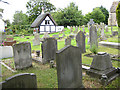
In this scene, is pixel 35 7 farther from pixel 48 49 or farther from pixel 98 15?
pixel 48 49

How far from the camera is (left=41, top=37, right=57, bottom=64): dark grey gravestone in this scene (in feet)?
21.1

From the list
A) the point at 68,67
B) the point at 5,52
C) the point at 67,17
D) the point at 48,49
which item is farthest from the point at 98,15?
the point at 68,67

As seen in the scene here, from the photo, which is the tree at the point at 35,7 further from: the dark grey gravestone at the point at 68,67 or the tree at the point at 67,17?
the dark grey gravestone at the point at 68,67

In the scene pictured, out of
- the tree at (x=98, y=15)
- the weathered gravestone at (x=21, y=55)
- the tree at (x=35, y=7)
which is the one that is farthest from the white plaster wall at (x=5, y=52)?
the tree at (x=98, y=15)

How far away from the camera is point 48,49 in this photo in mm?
6633

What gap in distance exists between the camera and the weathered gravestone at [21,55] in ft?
18.1

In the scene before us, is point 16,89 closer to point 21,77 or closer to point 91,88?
point 21,77

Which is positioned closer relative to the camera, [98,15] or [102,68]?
[102,68]

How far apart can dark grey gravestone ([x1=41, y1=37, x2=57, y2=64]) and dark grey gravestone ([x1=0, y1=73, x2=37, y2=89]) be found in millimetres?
3723

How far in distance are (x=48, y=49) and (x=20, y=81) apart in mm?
4133

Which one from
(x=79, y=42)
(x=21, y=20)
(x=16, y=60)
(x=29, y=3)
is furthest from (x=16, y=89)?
(x=29, y=3)

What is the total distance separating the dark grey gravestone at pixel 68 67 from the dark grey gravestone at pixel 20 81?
2.57ft

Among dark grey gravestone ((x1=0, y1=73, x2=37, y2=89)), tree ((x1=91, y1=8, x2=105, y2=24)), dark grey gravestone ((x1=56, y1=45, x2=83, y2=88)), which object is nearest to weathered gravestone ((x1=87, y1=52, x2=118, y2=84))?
dark grey gravestone ((x1=56, y1=45, x2=83, y2=88))

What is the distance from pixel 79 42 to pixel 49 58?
102 inches
